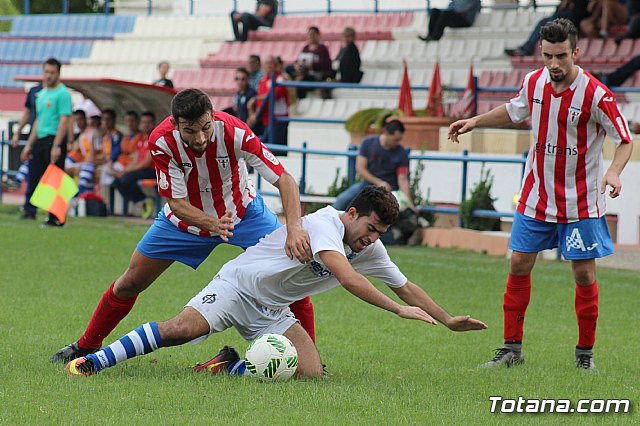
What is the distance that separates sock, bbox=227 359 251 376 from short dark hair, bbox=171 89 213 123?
134cm

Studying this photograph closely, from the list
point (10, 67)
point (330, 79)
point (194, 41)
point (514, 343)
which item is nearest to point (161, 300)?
point (514, 343)

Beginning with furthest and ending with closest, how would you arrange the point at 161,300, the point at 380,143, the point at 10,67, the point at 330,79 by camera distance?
the point at 10,67 < the point at 330,79 < the point at 380,143 < the point at 161,300

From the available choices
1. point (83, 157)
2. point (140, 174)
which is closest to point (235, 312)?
point (140, 174)

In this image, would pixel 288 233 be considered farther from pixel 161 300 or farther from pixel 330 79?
pixel 330 79

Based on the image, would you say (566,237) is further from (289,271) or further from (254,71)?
(254,71)

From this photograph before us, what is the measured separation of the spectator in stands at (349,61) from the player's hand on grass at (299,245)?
1422cm

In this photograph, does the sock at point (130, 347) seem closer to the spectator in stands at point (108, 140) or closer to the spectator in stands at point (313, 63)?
the spectator in stands at point (108, 140)

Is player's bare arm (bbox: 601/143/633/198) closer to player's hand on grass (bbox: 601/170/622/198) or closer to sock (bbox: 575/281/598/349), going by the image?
player's hand on grass (bbox: 601/170/622/198)

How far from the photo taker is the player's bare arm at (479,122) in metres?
7.14

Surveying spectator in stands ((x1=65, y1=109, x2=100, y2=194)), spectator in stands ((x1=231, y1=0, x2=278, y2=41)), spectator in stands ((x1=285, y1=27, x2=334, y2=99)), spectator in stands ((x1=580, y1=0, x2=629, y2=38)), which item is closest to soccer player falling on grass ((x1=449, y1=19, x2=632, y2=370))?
spectator in stands ((x1=65, y1=109, x2=100, y2=194))

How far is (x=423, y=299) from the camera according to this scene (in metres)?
6.31

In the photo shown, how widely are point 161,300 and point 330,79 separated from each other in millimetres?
11596

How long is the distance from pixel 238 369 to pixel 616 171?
236cm

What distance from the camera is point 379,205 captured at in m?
6.04
